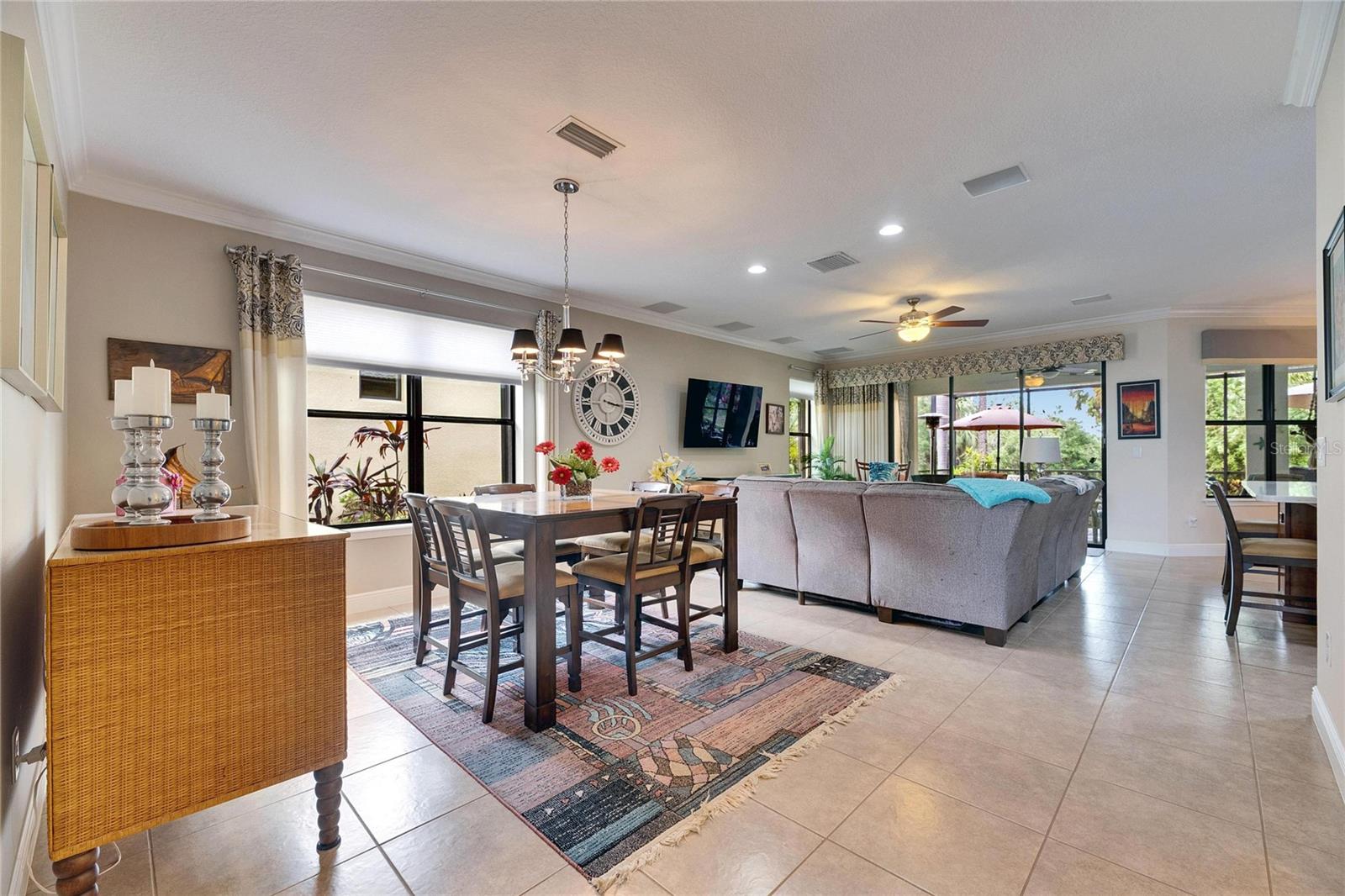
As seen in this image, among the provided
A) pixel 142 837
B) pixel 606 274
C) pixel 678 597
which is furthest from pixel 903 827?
pixel 606 274

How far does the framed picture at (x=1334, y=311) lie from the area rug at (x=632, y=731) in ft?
6.51

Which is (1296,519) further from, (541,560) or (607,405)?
(607,405)

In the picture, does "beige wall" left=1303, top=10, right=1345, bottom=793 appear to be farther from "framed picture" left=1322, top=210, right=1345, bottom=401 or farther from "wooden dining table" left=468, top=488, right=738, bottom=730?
"wooden dining table" left=468, top=488, right=738, bottom=730

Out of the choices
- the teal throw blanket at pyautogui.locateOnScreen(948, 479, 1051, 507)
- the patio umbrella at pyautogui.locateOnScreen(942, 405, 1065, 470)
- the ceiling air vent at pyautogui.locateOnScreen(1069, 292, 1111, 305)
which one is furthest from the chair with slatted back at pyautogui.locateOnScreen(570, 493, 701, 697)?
the patio umbrella at pyautogui.locateOnScreen(942, 405, 1065, 470)

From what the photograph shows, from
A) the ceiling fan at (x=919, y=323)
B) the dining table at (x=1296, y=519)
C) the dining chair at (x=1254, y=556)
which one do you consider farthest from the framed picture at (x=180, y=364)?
the dining table at (x=1296, y=519)

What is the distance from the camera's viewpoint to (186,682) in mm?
1382

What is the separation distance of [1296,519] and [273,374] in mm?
6809

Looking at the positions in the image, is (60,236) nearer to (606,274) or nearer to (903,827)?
(606,274)

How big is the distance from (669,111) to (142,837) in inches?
123

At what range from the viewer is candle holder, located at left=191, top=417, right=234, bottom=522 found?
1.58 metres

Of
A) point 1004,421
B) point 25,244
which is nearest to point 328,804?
point 25,244

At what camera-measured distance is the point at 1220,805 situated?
177 centimetres

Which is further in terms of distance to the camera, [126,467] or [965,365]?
[965,365]

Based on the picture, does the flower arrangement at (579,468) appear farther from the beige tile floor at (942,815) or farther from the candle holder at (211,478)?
the candle holder at (211,478)
